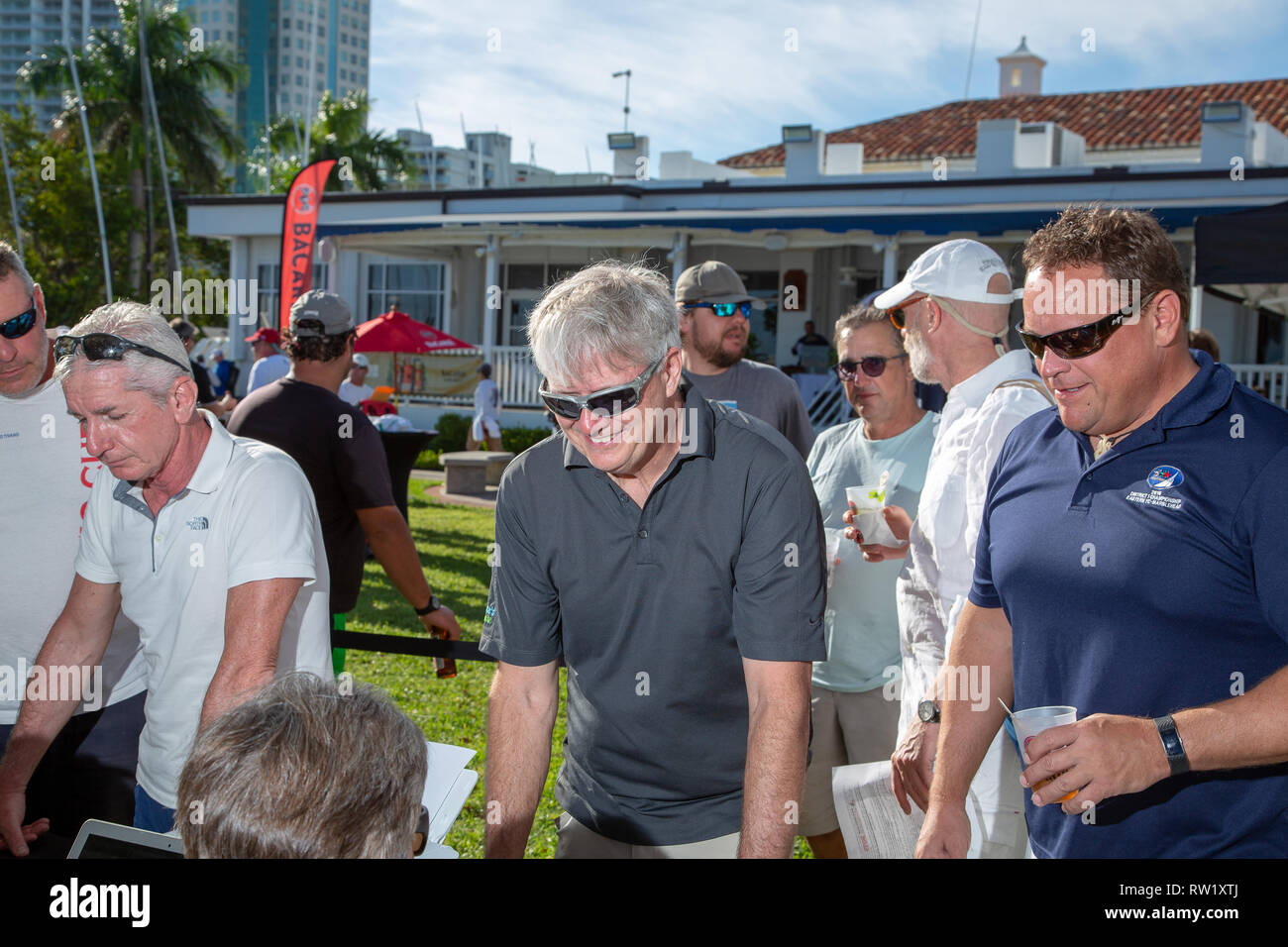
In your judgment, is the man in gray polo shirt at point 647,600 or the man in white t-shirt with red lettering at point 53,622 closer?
the man in gray polo shirt at point 647,600

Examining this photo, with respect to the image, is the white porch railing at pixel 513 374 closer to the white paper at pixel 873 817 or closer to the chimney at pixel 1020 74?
the white paper at pixel 873 817

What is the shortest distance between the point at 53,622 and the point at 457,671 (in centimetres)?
391

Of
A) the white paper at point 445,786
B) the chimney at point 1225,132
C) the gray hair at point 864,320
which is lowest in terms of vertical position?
the white paper at point 445,786

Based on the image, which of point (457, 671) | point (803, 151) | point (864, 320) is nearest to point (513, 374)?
point (803, 151)

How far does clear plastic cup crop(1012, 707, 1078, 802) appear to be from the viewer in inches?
82.9

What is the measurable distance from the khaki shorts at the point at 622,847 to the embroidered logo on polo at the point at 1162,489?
3.77 feet

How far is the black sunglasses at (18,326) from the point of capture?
3.36 meters

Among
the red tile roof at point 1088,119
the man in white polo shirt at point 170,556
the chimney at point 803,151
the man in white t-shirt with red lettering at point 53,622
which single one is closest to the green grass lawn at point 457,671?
the man in white t-shirt with red lettering at point 53,622

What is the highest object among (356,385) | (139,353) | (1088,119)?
(1088,119)

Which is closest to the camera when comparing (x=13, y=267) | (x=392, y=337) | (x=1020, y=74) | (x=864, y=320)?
(x=13, y=267)

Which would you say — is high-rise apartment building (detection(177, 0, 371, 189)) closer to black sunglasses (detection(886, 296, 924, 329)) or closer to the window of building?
the window of building

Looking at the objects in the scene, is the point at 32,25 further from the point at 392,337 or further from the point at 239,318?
the point at 392,337

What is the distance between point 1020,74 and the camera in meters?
42.9
